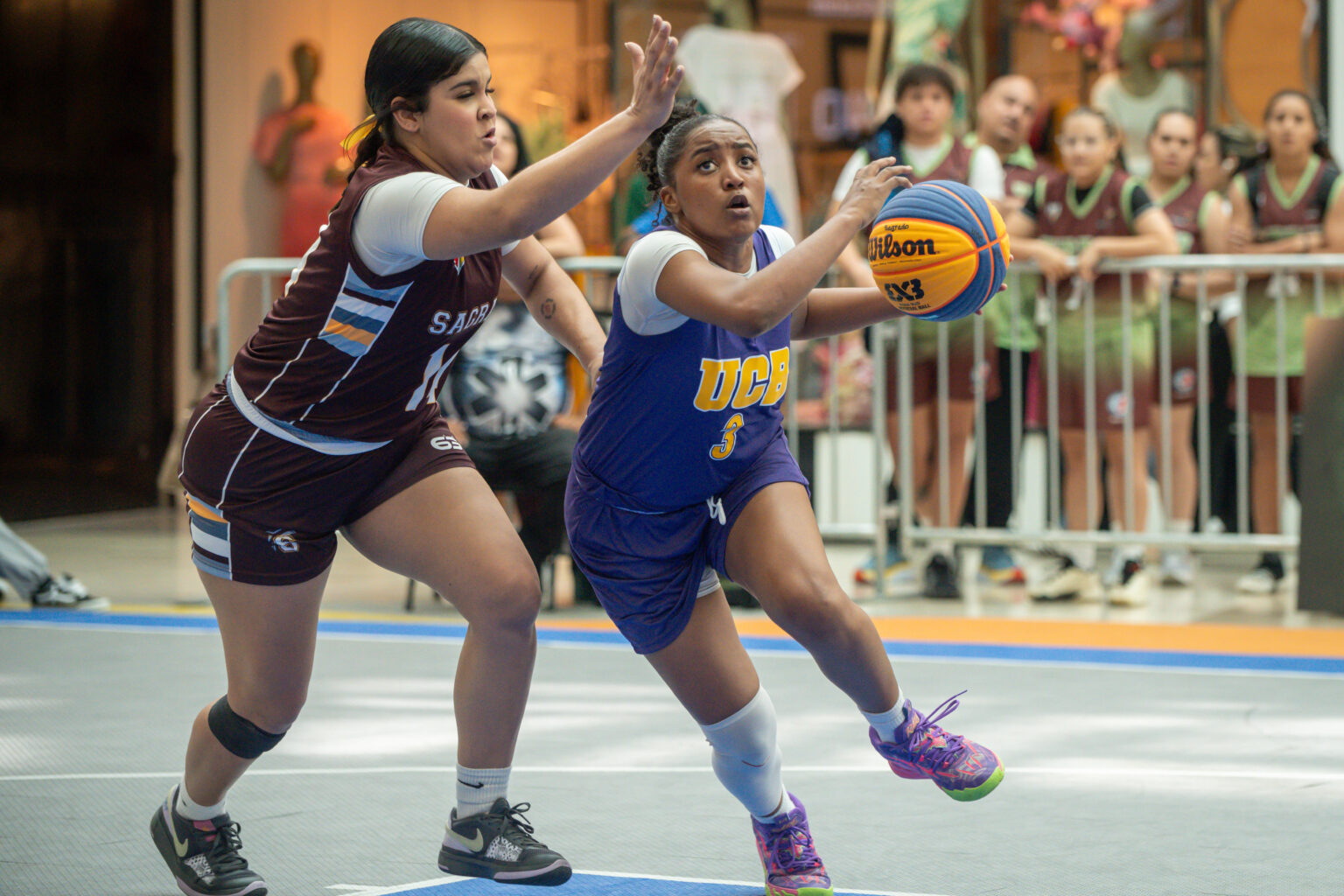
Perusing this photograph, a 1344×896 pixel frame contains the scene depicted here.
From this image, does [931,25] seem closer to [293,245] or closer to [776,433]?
[293,245]

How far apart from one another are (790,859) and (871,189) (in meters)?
1.36

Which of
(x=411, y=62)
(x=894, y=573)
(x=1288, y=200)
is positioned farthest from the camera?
(x=894, y=573)

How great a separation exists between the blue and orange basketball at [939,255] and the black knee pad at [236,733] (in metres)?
1.59

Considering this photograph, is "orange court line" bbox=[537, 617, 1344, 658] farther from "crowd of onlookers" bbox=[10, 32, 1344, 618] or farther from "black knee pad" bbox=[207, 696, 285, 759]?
"black knee pad" bbox=[207, 696, 285, 759]

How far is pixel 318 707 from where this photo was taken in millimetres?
5180

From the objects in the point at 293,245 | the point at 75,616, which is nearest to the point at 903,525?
the point at 75,616

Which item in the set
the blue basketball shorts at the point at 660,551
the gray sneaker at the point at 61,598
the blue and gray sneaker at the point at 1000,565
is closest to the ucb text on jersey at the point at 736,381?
the blue basketball shorts at the point at 660,551

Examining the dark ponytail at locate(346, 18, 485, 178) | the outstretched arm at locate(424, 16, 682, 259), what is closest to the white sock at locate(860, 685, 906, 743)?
the outstretched arm at locate(424, 16, 682, 259)

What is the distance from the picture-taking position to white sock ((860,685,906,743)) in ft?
10.6

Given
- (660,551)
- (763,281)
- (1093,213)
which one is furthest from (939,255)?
(1093,213)

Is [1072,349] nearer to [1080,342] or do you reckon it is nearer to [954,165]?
[1080,342]

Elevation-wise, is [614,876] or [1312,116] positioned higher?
[1312,116]

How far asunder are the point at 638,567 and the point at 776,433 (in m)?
0.44

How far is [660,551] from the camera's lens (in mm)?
3254
